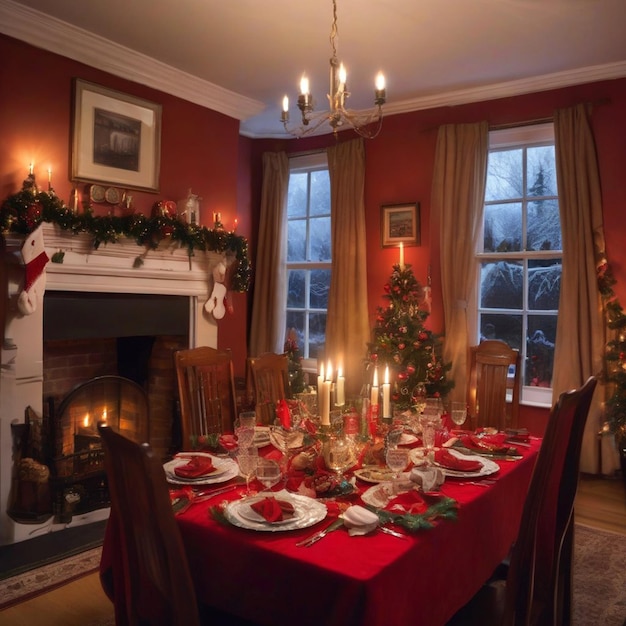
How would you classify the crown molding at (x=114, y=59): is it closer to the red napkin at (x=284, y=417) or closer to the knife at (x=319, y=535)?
the red napkin at (x=284, y=417)

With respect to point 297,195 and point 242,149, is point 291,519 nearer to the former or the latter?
point 297,195

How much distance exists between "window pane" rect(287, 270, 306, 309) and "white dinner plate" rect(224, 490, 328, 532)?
3859 mm

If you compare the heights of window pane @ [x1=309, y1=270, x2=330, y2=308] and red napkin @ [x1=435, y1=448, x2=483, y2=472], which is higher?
window pane @ [x1=309, y1=270, x2=330, y2=308]

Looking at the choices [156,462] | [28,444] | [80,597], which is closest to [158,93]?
[28,444]

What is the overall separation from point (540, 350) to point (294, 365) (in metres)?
1.87

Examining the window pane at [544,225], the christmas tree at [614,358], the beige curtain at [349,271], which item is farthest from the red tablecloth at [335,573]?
the beige curtain at [349,271]

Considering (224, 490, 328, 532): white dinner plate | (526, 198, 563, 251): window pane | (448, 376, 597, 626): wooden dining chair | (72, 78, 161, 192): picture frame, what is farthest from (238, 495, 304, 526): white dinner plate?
(526, 198, 563, 251): window pane

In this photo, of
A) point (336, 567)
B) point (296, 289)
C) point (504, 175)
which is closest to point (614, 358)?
point (504, 175)

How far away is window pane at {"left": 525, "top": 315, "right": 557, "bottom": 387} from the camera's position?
14.1 feet

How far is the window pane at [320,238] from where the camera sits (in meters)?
5.32

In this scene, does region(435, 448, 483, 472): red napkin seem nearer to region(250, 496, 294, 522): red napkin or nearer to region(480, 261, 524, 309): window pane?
region(250, 496, 294, 522): red napkin

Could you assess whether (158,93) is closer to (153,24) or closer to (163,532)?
(153,24)

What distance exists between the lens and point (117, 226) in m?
3.44

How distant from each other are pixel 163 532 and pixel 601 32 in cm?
351
